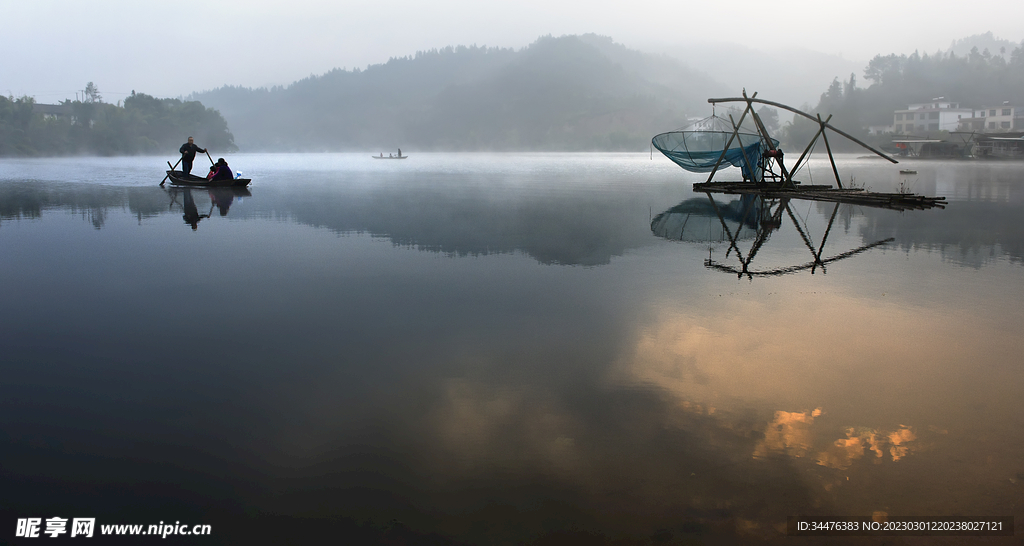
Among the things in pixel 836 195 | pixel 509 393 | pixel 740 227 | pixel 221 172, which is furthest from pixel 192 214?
pixel 836 195

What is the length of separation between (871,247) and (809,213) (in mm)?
6484

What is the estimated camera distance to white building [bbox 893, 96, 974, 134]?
99188 millimetres

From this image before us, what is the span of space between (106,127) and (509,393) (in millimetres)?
138416

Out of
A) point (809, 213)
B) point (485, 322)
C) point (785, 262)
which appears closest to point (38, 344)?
point (485, 322)

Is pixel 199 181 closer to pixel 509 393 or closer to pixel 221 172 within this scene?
pixel 221 172

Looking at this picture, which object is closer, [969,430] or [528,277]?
[969,430]

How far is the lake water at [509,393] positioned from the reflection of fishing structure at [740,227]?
0.22m

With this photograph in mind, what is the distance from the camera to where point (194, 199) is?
23.3 metres

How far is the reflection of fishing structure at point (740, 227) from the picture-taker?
10.6 m

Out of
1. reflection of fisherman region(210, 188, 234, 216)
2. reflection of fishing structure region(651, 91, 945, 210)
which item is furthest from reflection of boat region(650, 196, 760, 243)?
reflection of fisherman region(210, 188, 234, 216)

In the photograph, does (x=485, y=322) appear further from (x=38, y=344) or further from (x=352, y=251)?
(x=352, y=251)

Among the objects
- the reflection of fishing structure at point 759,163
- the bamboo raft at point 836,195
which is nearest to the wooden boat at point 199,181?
the reflection of fishing structure at point 759,163

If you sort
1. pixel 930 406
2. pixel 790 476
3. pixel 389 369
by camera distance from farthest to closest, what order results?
1. pixel 389 369
2. pixel 930 406
3. pixel 790 476

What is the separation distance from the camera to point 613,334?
6688 millimetres
